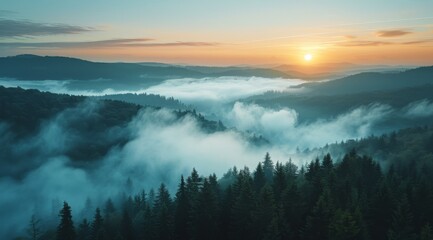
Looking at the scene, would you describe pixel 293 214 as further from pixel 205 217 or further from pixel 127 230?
pixel 127 230

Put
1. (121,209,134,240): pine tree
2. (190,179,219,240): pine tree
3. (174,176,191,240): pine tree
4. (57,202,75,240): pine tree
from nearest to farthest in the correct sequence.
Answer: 1. (57,202,75,240): pine tree
2. (190,179,219,240): pine tree
3. (174,176,191,240): pine tree
4. (121,209,134,240): pine tree

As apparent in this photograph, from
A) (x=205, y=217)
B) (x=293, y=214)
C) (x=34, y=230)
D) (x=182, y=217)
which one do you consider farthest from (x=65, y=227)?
(x=34, y=230)

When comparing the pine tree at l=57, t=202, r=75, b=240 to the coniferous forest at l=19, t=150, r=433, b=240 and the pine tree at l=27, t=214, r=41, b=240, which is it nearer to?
the coniferous forest at l=19, t=150, r=433, b=240

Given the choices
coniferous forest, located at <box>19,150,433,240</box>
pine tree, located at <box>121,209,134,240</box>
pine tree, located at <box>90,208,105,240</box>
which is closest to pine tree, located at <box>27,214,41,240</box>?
pine tree, located at <box>90,208,105,240</box>

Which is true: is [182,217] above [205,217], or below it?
below

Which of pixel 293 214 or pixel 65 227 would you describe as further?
pixel 293 214

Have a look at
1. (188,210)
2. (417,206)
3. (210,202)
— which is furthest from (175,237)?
(417,206)

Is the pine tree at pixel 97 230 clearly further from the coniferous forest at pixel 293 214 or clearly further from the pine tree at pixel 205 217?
the pine tree at pixel 205 217

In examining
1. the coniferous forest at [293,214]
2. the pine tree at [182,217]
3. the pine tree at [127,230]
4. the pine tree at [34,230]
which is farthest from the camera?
the pine tree at [34,230]

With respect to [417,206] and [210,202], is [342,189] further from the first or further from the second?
[210,202]

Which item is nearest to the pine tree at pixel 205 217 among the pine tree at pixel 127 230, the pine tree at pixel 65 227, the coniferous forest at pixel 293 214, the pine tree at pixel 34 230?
the coniferous forest at pixel 293 214

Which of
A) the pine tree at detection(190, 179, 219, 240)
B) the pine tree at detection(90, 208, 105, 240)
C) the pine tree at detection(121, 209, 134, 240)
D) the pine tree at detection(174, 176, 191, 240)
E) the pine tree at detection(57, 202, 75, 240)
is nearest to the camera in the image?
the pine tree at detection(57, 202, 75, 240)
